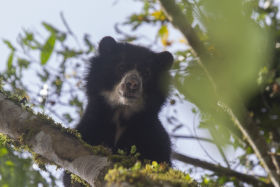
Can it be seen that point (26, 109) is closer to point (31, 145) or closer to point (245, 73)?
point (31, 145)

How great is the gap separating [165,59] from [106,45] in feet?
3.35

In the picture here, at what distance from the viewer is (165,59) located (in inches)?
252

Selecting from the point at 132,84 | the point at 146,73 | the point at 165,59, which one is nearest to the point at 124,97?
the point at 132,84

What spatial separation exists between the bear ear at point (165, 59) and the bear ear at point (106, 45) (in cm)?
81

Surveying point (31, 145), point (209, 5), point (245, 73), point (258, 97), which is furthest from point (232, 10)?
point (31, 145)

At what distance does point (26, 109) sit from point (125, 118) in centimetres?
215

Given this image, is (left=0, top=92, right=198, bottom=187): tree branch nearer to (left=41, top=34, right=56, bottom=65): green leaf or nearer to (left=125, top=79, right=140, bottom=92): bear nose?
(left=41, top=34, right=56, bottom=65): green leaf

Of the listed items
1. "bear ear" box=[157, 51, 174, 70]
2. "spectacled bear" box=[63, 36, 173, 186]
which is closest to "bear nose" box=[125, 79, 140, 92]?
"spectacled bear" box=[63, 36, 173, 186]

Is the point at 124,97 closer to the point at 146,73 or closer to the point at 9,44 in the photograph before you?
the point at 146,73

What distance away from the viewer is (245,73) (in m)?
2.93

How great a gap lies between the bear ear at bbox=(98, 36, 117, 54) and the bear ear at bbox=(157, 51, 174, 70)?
810 millimetres

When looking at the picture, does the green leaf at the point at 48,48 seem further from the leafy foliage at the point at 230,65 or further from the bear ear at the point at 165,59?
the bear ear at the point at 165,59

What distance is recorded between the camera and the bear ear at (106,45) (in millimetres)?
6523

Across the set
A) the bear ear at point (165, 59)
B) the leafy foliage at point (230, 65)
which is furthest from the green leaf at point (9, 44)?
the bear ear at point (165, 59)
